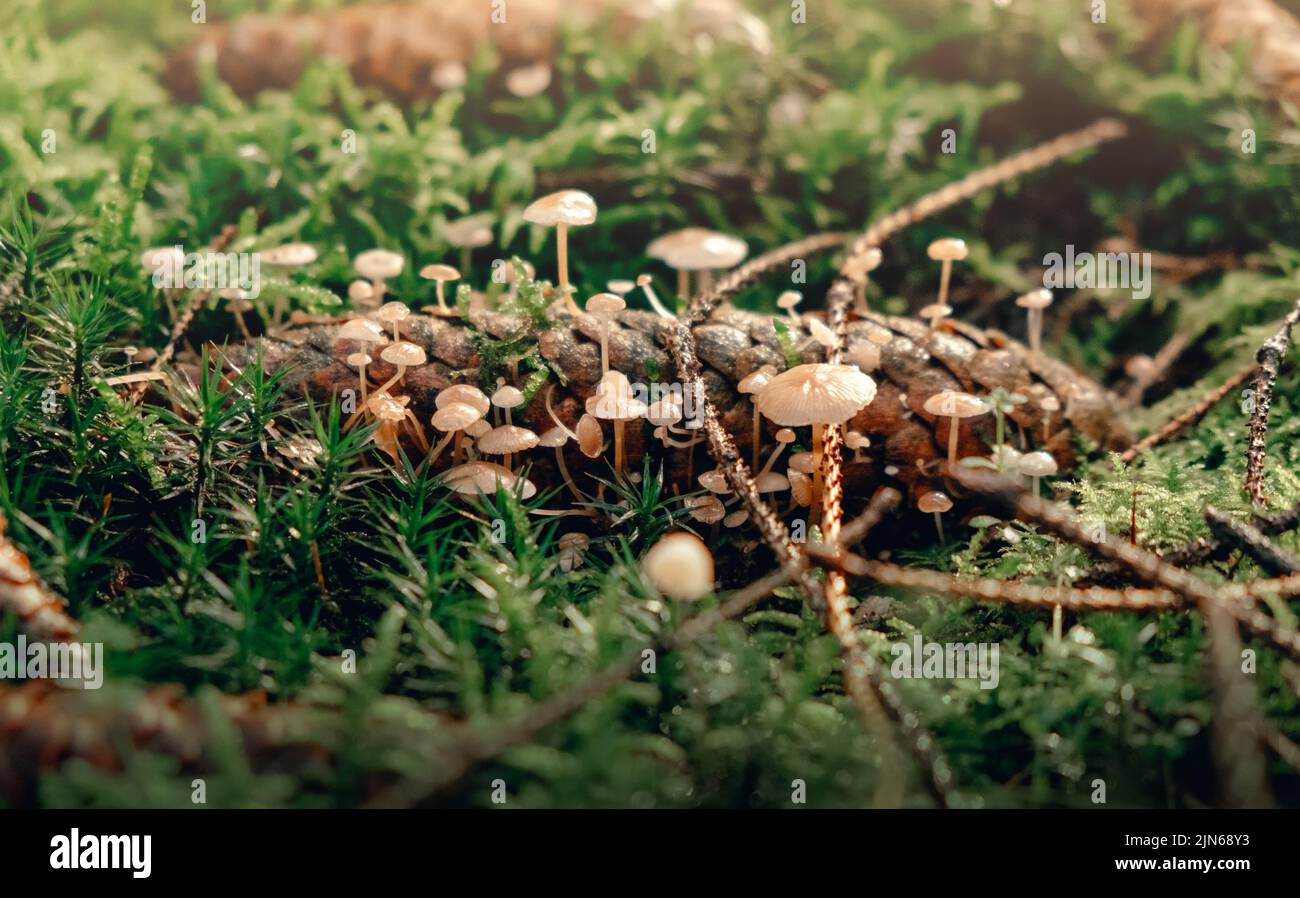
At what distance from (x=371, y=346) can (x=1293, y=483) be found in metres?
2.42

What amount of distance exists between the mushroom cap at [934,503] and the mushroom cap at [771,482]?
38 cm

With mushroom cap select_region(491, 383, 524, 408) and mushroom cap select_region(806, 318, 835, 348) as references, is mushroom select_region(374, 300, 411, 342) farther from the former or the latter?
mushroom cap select_region(806, 318, 835, 348)

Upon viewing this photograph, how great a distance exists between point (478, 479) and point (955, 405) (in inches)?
50.9

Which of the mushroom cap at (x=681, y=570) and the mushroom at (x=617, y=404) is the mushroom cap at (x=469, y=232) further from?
the mushroom cap at (x=681, y=570)

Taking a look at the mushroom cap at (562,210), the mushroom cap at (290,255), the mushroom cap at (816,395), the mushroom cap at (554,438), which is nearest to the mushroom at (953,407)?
the mushroom cap at (816,395)

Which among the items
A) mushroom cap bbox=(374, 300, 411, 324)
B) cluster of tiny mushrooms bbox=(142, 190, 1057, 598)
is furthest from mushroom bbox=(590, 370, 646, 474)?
mushroom cap bbox=(374, 300, 411, 324)

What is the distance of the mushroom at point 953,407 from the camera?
251 cm

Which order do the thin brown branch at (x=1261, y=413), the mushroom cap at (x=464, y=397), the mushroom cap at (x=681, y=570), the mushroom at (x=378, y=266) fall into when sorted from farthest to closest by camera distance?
1. the mushroom at (x=378, y=266)
2. the mushroom cap at (x=464, y=397)
3. the thin brown branch at (x=1261, y=413)
4. the mushroom cap at (x=681, y=570)

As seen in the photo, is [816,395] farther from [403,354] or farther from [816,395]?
[403,354]


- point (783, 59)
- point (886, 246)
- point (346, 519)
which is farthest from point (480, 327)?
point (783, 59)

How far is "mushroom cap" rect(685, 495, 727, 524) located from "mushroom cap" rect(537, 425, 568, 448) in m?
0.37

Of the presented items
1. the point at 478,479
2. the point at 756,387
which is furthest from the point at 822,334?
the point at 478,479

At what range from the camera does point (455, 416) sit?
2352mm

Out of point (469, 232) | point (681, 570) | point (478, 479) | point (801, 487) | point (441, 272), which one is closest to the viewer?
point (681, 570)
